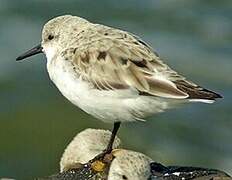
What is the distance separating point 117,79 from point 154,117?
578 centimetres

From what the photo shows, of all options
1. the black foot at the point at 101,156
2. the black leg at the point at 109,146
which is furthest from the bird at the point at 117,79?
the black foot at the point at 101,156

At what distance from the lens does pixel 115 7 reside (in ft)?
52.2

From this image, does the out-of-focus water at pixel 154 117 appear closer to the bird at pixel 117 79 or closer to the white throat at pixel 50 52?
the white throat at pixel 50 52

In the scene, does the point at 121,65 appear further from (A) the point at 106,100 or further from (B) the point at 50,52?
(B) the point at 50,52

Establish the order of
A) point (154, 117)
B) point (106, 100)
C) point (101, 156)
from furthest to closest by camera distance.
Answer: point (154, 117)
point (101, 156)
point (106, 100)

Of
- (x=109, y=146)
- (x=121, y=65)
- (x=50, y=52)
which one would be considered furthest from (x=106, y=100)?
(x=50, y=52)

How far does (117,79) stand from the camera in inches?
301

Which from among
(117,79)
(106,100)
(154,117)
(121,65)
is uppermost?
(121,65)

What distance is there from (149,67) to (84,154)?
1238 millimetres

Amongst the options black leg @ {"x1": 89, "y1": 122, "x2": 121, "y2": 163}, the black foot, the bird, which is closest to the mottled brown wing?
the bird

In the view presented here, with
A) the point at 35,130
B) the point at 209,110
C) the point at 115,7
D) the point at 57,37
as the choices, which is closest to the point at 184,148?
the point at 209,110

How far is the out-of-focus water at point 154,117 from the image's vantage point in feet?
41.9

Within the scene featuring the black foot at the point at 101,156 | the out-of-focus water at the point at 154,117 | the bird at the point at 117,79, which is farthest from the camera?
the out-of-focus water at the point at 154,117

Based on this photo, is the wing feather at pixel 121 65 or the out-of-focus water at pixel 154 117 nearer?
the wing feather at pixel 121 65
